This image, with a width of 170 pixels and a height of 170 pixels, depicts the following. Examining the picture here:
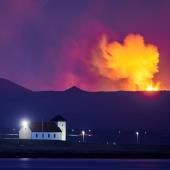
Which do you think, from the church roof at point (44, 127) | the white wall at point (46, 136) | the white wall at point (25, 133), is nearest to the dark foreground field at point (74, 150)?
the white wall at point (46, 136)

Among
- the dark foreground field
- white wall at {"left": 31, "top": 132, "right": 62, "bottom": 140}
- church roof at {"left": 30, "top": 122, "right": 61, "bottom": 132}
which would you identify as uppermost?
church roof at {"left": 30, "top": 122, "right": 61, "bottom": 132}

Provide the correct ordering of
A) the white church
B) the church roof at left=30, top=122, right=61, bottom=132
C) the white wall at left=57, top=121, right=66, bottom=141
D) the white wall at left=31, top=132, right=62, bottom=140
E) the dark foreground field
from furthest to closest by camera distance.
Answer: the white wall at left=57, top=121, right=66, bottom=141 < the church roof at left=30, top=122, right=61, bottom=132 < the white church < the white wall at left=31, top=132, right=62, bottom=140 < the dark foreground field

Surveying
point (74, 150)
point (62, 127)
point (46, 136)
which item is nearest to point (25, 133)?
point (46, 136)

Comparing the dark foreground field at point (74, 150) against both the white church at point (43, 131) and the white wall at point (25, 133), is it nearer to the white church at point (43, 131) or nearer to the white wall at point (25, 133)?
the white church at point (43, 131)

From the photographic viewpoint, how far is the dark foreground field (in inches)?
6146

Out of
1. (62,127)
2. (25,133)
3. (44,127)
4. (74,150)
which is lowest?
(74,150)

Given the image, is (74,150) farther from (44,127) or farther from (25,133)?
(25,133)

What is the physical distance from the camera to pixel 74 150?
161500mm

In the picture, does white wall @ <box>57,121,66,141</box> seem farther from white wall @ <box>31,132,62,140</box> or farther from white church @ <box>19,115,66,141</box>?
white wall @ <box>31,132,62,140</box>

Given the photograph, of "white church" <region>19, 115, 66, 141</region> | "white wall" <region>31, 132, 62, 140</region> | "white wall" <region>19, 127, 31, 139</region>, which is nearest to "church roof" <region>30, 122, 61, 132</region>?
"white church" <region>19, 115, 66, 141</region>

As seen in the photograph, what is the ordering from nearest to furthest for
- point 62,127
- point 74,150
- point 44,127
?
point 74,150 < point 44,127 < point 62,127

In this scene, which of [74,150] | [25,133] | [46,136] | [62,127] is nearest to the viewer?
[74,150]

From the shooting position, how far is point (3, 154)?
513 ft

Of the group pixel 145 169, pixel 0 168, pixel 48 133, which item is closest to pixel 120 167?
pixel 145 169
